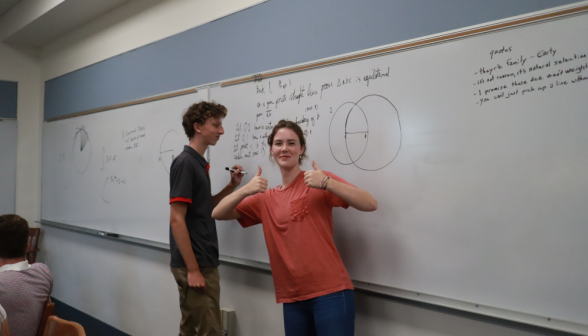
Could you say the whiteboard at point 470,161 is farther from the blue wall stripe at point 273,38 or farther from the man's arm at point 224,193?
the man's arm at point 224,193

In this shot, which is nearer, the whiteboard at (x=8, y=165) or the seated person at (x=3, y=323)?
the seated person at (x=3, y=323)

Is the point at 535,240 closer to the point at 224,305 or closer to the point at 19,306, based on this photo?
the point at 224,305

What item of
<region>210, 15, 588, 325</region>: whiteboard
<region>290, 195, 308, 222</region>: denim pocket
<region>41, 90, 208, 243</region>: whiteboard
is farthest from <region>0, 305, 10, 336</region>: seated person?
<region>41, 90, 208, 243</region>: whiteboard

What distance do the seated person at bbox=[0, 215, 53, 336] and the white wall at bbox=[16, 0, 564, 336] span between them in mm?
975

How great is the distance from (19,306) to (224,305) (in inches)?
42.3

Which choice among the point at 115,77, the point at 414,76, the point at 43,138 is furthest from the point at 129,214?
the point at 414,76

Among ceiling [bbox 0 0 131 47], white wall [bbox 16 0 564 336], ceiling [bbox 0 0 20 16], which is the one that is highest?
ceiling [bbox 0 0 20 16]

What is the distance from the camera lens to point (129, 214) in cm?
A: 310

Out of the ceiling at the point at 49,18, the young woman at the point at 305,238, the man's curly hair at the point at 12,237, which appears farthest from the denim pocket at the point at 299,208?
the ceiling at the point at 49,18

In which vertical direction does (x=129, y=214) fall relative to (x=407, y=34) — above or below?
below

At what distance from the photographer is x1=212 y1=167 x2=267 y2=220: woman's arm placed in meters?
1.66

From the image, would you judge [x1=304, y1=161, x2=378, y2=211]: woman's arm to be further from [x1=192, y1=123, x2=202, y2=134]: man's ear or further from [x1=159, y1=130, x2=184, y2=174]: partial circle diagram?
[x1=159, y1=130, x2=184, y2=174]: partial circle diagram

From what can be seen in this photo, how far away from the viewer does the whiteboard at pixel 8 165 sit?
4.20m

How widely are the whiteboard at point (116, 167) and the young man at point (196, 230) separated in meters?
0.51
